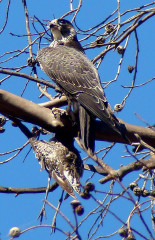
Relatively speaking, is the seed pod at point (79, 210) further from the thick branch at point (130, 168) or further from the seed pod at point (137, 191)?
the seed pod at point (137, 191)

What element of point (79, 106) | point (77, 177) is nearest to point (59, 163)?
point (77, 177)

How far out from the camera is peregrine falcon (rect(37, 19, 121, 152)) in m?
4.23

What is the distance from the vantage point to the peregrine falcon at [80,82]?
4.23m

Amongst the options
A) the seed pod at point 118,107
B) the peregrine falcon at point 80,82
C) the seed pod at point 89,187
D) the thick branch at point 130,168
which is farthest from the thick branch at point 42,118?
the seed pod at point 89,187

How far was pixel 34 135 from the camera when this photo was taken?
4605 millimetres

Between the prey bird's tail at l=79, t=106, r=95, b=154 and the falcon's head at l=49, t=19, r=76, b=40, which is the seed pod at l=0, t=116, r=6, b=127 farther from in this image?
the falcon's head at l=49, t=19, r=76, b=40

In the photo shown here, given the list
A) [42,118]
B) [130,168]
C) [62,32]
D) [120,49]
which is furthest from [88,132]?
[62,32]

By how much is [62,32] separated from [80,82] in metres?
1.32

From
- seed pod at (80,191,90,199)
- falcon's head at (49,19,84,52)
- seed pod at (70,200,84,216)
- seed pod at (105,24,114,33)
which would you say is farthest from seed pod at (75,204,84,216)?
falcon's head at (49,19,84,52)

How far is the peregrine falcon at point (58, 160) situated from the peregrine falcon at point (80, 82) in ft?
1.45

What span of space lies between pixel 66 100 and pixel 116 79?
495mm

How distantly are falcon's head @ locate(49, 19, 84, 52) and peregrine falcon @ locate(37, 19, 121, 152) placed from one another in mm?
95

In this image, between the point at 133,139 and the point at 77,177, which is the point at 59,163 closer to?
the point at 77,177

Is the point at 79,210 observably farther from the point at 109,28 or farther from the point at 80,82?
the point at 109,28
